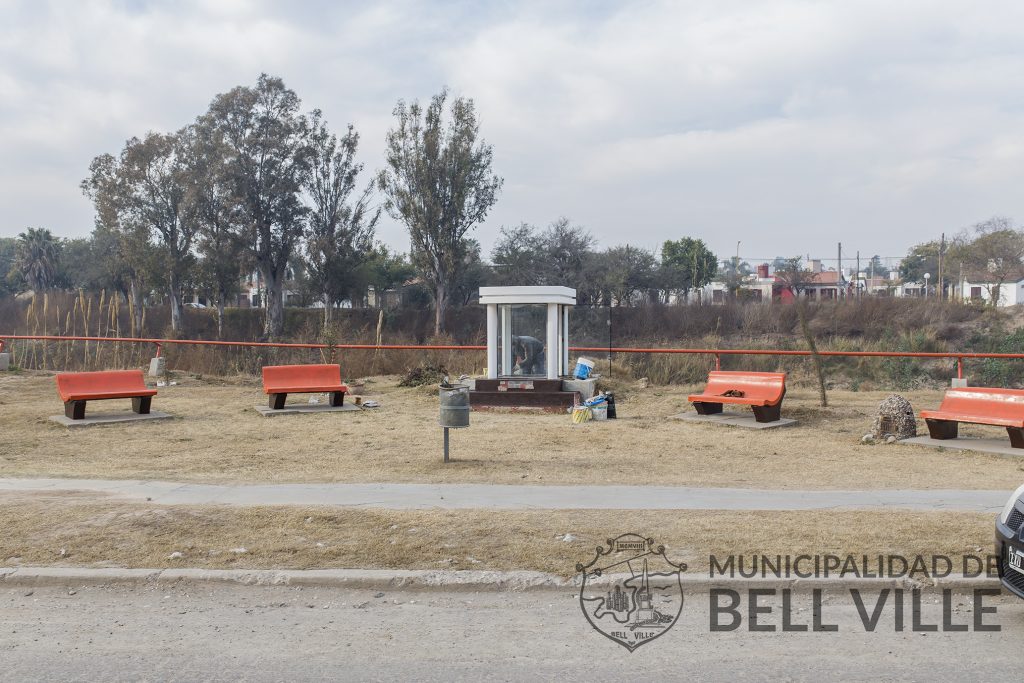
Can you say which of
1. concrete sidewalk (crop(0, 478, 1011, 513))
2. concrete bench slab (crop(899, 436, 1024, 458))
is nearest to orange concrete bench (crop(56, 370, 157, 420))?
concrete sidewalk (crop(0, 478, 1011, 513))

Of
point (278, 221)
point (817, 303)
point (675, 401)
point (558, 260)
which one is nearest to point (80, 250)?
point (278, 221)

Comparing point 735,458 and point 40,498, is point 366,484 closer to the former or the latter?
point 40,498

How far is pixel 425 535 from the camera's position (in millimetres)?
7098

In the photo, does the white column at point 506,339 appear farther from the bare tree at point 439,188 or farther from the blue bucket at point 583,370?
the bare tree at point 439,188

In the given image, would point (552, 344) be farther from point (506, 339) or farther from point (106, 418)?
point (106, 418)

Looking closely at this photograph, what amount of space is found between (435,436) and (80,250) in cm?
7691

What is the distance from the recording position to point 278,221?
53.0 m

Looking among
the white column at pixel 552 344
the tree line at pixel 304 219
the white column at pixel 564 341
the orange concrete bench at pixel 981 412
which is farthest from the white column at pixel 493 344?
the tree line at pixel 304 219

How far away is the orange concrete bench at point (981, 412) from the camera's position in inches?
462

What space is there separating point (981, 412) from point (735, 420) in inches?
146

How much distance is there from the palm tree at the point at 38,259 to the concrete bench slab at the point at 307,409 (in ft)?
237

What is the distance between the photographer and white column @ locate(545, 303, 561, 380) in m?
16.9

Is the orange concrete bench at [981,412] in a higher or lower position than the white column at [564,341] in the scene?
lower

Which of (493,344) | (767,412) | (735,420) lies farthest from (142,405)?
(767,412)
